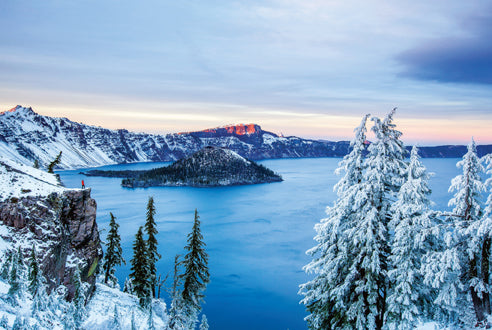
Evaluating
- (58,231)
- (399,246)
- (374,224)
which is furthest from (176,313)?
(399,246)

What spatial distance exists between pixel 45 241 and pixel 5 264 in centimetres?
417

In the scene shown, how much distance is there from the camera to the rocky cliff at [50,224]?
23.3 metres

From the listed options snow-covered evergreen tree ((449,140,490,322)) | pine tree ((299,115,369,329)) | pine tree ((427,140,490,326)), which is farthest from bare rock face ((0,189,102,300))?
snow-covered evergreen tree ((449,140,490,322))

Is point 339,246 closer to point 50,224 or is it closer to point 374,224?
point 374,224

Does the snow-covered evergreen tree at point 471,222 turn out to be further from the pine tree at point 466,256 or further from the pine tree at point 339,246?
the pine tree at point 339,246

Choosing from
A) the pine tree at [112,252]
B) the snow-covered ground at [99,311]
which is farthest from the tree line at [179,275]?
the snow-covered ground at [99,311]

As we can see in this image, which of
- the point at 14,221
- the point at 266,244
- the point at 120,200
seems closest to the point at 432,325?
the point at 14,221

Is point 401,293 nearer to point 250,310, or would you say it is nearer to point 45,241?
point 45,241

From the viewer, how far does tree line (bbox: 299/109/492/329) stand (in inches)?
460

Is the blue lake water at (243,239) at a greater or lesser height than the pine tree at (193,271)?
lesser

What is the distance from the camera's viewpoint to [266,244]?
75000mm

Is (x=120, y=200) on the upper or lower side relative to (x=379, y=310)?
lower

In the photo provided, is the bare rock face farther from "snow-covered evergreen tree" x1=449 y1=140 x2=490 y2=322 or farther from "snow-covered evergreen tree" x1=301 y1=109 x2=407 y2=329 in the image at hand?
"snow-covered evergreen tree" x1=449 y1=140 x2=490 y2=322

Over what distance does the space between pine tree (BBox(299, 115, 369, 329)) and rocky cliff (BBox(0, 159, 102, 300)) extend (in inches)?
714
